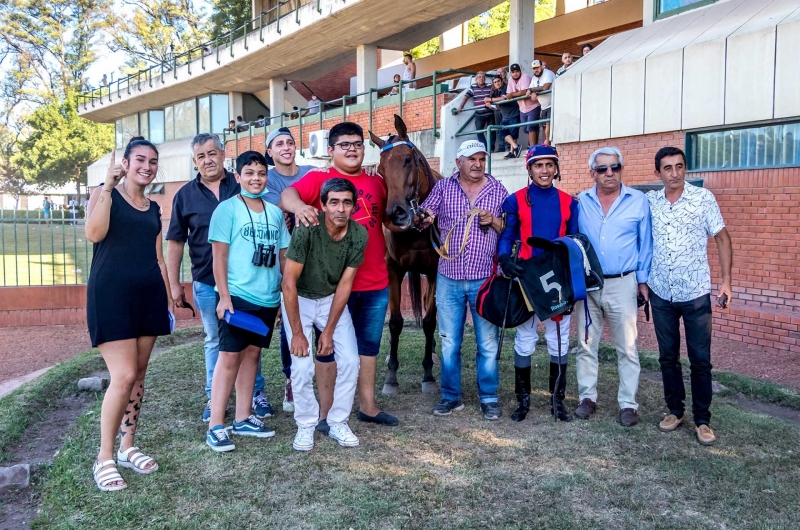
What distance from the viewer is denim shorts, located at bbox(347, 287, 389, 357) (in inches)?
183

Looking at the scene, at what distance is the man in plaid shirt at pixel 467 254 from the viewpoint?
4.88m

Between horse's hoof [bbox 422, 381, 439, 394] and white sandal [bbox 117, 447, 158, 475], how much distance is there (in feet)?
8.24

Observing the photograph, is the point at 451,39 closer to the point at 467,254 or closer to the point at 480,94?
the point at 480,94

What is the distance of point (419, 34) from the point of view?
21.1 metres

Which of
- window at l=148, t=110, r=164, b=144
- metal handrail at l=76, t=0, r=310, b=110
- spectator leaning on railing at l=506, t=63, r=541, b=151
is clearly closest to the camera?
spectator leaning on railing at l=506, t=63, r=541, b=151

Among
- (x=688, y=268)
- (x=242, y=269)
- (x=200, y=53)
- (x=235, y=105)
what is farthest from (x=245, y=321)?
(x=200, y=53)

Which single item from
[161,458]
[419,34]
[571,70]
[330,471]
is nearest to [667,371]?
[330,471]

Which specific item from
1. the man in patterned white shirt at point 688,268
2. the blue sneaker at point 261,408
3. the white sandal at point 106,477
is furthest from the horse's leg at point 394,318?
the white sandal at point 106,477

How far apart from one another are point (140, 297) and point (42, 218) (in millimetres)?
7784

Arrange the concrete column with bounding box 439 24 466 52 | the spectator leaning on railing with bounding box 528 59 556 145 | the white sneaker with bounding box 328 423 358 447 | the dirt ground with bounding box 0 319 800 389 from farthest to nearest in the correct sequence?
the concrete column with bounding box 439 24 466 52, the spectator leaning on railing with bounding box 528 59 556 145, the dirt ground with bounding box 0 319 800 389, the white sneaker with bounding box 328 423 358 447

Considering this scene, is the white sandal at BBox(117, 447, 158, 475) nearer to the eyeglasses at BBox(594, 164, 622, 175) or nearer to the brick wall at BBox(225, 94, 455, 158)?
the eyeglasses at BBox(594, 164, 622, 175)

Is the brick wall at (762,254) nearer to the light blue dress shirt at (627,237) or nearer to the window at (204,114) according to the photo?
the light blue dress shirt at (627,237)

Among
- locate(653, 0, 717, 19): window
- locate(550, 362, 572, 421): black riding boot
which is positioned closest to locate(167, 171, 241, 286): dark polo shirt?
locate(550, 362, 572, 421): black riding boot

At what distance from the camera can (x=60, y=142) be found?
48812mm
